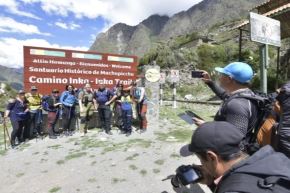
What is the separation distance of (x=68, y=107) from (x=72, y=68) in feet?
8.34

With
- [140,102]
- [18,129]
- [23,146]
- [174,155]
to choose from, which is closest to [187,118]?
[174,155]

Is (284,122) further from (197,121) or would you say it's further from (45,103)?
(45,103)

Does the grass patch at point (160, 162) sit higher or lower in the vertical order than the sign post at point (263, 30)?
lower

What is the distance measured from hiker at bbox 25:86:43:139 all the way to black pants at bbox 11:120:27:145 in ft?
1.14

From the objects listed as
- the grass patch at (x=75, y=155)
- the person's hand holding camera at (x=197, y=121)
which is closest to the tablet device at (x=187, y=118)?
the person's hand holding camera at (x=197, y=121)

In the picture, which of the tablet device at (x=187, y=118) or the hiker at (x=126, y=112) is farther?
the hiker at (x=126, y=112)

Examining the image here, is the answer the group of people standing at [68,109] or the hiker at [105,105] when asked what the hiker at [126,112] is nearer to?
the group of people standing at [68,109]

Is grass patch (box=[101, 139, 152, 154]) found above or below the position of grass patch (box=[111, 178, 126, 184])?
above

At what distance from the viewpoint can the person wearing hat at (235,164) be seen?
1927 millimetres

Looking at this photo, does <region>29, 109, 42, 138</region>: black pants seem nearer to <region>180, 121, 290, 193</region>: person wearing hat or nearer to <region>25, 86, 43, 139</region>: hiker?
<region>25, 86, 43, 139</region>: hiker

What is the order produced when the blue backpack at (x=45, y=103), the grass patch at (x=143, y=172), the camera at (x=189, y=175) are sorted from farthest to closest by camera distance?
the blue backpack at (x=45, y=103) < the grass patch at (x=143, y=172) < the camera at (x=189, y=175)

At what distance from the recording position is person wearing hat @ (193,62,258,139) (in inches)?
Result: 142

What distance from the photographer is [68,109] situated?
13.5 meters

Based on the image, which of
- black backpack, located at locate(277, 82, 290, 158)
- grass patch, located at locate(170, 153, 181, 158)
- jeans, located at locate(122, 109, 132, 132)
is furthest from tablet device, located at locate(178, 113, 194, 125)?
jeans, located at locate(122, 109, 132, 132)
